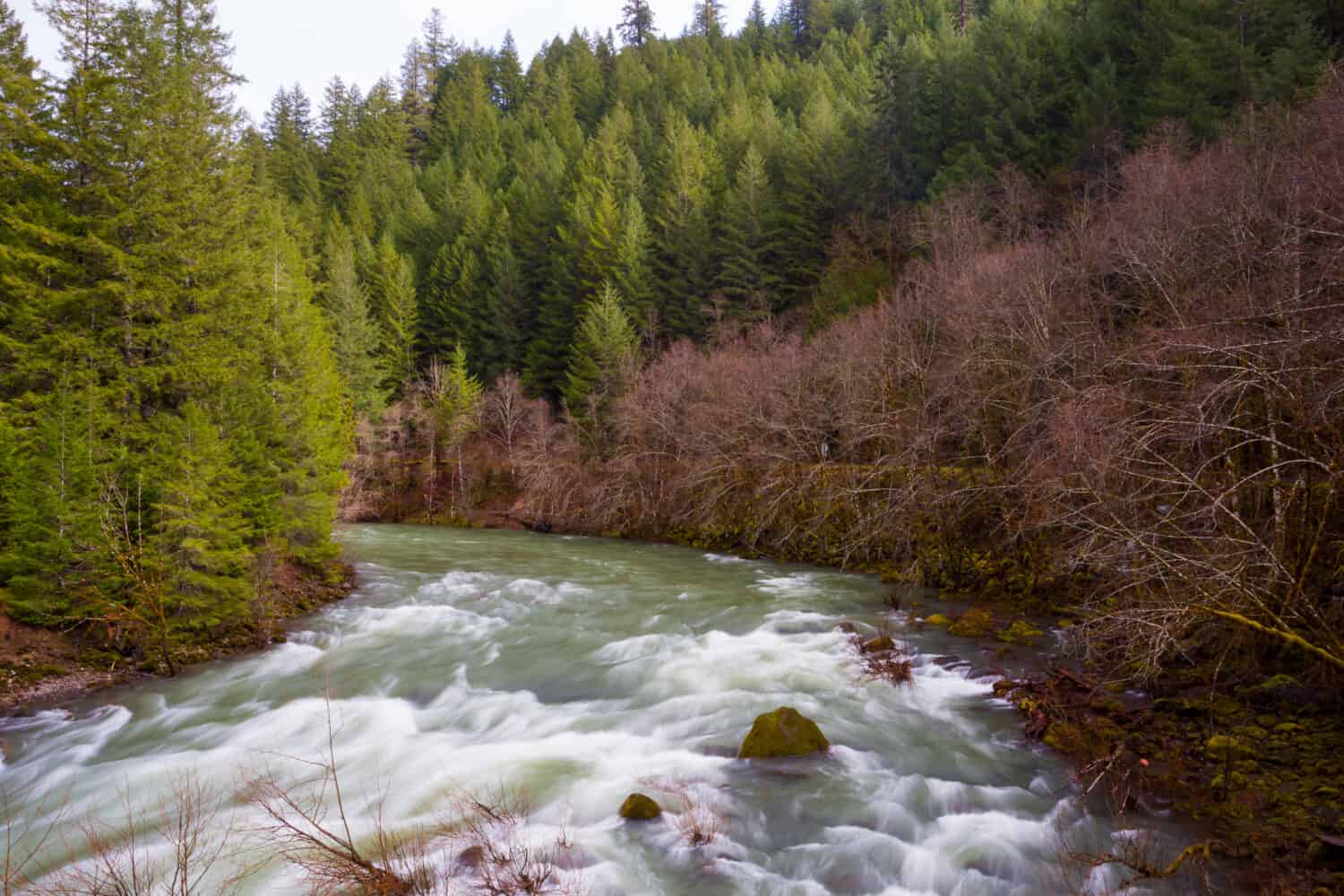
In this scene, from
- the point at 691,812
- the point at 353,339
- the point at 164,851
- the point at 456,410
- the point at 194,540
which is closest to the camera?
the point at 164,851

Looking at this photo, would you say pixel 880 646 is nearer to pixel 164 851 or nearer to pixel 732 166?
pixel 164 851

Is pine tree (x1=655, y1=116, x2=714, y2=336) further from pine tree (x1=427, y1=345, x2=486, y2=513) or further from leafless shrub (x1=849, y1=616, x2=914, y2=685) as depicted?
leafless shrub (x1=849, y1=616, x2=914, y2=685)

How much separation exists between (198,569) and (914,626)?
45.6 feet

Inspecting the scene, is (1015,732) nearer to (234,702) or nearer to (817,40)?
(234,702)

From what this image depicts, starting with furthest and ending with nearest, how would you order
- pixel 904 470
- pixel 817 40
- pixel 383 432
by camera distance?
pixel 817 40 → pixel 383 432 → pixel 904 470

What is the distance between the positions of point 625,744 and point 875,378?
14.6m

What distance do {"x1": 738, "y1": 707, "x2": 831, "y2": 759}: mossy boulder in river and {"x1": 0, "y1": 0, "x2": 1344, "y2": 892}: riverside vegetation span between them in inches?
112

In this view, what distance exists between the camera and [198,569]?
1348 cm

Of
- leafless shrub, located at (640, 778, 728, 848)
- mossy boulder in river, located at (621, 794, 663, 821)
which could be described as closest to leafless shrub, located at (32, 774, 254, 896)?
mossy boulder in river, located at (621, 794, 663, 821)

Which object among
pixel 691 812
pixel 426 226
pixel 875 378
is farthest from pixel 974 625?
pixel 426 226

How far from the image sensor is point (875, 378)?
836 inches

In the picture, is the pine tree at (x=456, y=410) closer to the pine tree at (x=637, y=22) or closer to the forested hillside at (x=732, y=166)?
the forested hillside at (x=732, y=166)

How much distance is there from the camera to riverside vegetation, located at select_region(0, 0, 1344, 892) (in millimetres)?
8539

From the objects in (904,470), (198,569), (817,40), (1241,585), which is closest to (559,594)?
(198,569)
